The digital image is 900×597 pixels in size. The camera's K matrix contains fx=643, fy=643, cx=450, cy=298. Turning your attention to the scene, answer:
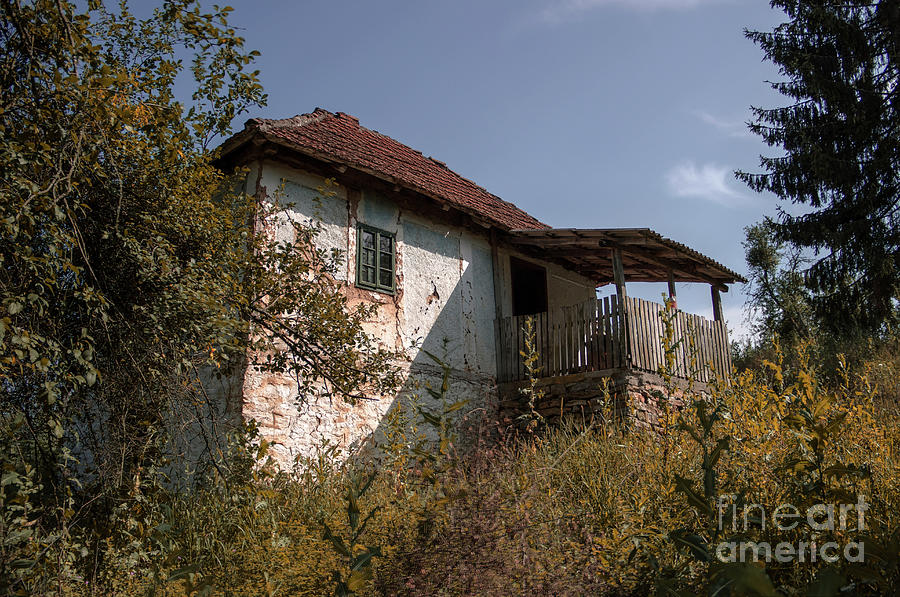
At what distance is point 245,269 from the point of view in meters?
6.13

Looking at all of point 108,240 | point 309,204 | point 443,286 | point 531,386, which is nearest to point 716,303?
point 443,286

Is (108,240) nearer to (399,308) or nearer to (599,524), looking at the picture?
(599,524)

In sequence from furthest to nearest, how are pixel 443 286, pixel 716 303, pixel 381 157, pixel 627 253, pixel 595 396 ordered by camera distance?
pixel 716 303 < pixel 627 253 < pixel 381 157 < pixel 443 286 < pixel 595 396

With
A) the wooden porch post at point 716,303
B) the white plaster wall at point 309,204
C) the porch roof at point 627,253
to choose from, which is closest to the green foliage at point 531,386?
the porch roof at point 627,253

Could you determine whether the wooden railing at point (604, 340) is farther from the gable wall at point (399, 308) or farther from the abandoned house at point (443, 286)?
the gable wall at point (399, 308)

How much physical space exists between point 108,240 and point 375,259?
511 centimetres

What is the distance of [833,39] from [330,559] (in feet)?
48.5

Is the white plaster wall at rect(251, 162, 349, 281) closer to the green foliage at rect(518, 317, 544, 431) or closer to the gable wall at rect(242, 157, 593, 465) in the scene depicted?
the gable wall at rect(242, 157, 593, 465)

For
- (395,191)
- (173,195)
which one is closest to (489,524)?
(173,195)

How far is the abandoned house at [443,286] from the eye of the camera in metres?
8.59

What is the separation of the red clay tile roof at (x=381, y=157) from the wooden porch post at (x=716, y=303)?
3757mm

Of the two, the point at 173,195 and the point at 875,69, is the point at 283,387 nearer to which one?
the point at 173,195

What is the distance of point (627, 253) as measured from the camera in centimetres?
1084

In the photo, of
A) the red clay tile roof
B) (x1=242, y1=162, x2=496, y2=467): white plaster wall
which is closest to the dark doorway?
the red clay tile roof
